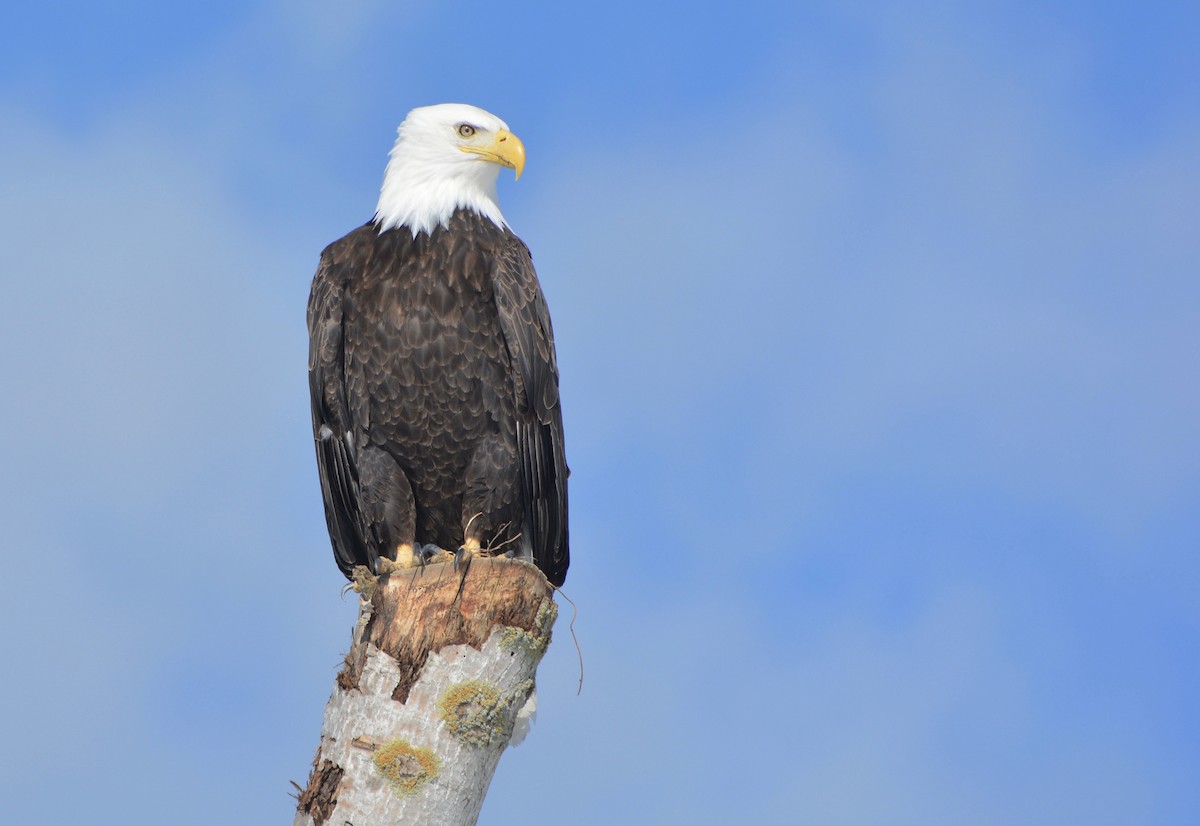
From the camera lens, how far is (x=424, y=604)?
17.0ft

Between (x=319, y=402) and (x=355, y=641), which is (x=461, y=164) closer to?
(x=319, y=402)

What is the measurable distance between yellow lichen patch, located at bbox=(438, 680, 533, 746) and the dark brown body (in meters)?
1.68

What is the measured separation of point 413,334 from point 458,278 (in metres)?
0.36

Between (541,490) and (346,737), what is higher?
(541,490)

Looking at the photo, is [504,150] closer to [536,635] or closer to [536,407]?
[536,407]

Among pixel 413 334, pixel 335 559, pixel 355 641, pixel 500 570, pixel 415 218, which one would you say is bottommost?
pixel 355 641

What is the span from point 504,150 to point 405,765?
11.6 feet

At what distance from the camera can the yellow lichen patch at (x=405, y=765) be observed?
15.9ft

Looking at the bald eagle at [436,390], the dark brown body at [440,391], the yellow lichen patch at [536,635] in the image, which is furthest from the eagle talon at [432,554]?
the yellow lichen patch at [536,635]

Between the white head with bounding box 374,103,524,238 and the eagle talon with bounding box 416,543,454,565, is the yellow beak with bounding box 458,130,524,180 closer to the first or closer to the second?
the white head with bounding box 374,103,524,238

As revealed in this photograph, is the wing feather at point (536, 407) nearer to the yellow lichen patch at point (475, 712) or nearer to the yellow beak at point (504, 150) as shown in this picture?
the yellow beak at point (504, 150)

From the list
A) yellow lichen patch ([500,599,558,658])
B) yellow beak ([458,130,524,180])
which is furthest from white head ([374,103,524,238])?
yellow lichen patch ([500,599,558,658])

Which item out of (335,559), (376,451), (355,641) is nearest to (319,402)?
(376,451)

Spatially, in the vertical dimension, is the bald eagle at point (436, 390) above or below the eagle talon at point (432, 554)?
above
